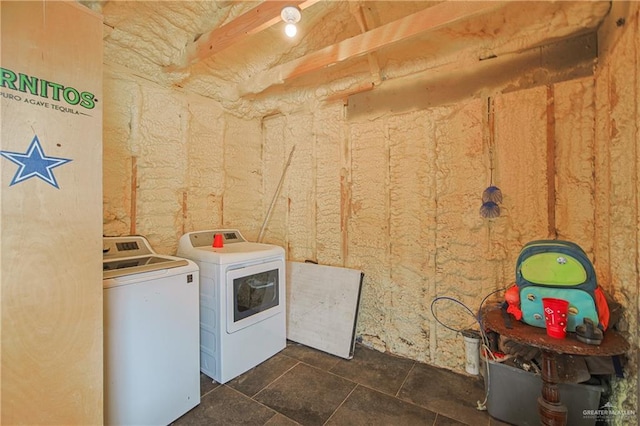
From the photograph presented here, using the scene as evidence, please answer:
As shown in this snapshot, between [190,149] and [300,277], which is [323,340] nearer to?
[300,277]

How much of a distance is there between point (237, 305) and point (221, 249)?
46 cm

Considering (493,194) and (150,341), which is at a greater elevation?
(493,194)

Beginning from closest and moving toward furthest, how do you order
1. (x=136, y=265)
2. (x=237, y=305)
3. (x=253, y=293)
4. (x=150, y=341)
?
(x=150, y=341) < (x=136, y=265) < (x=237, y=305) < (x=253, y=293)

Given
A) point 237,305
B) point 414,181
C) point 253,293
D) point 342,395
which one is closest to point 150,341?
point 237,305

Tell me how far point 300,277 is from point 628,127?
7.75 ft

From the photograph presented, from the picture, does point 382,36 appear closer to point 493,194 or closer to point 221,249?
point 493,194

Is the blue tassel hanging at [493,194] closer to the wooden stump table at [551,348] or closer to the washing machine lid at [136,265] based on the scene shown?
the wooden stump table at [551,348]

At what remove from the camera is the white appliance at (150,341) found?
52.4 inches

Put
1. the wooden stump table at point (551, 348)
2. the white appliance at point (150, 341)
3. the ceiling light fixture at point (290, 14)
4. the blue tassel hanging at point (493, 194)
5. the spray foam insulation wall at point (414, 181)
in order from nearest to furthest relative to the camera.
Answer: the wooden stump table at point (551, 348), the white appliance at point (150, 341), the ceiling light fixture at point (290, 14), the spray foam insulation wall at point (414, 181), the blue tassel hanging at point (493, 194)

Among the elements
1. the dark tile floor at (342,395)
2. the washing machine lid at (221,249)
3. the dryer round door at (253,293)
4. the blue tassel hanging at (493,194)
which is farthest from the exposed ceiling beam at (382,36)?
the dark tile floor at (342,395)

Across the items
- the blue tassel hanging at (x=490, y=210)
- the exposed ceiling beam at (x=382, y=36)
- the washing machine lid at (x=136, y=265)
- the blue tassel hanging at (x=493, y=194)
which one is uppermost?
the exposed ceiling beam at (x=382, y=36)

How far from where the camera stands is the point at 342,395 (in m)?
1.81

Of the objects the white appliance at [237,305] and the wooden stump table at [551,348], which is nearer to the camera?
the wooden stump table at [551,348]

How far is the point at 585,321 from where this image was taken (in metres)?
1.20
